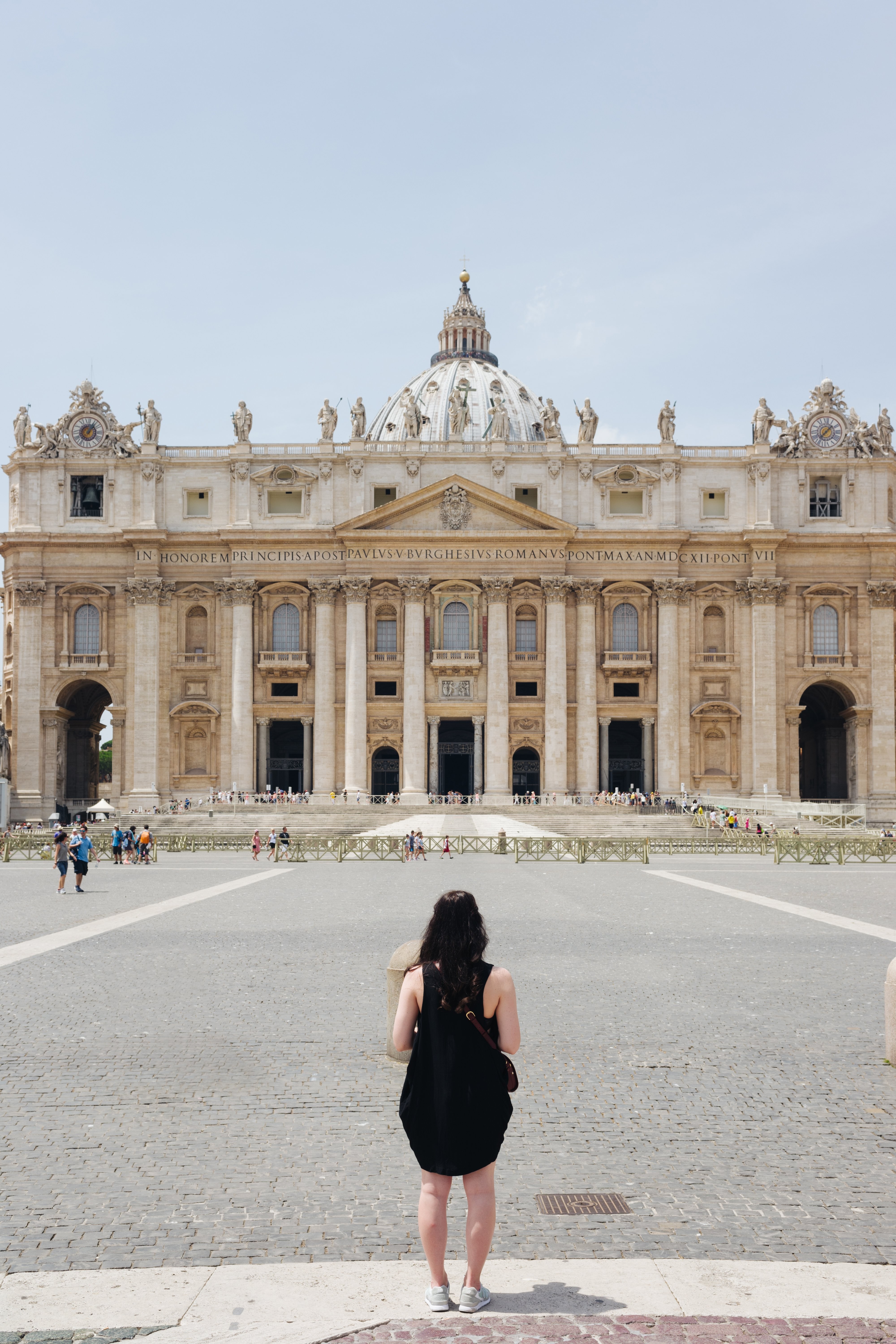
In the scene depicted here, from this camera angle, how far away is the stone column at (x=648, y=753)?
67.2m

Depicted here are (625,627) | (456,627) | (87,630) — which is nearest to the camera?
(456,627)

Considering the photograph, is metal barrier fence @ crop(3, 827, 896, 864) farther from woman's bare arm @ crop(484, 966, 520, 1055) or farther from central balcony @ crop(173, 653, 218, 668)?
woman's bare arm @ crop(484, 966, 520, 1055)

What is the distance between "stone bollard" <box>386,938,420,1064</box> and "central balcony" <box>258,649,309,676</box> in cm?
5687

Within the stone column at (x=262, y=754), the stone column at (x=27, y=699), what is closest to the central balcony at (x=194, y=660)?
the stone column at (x=262, y=754)

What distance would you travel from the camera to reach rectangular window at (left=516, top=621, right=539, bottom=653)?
222ft

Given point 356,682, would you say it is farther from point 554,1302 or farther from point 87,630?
point 554,1302

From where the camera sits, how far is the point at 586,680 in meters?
Result: 67.0

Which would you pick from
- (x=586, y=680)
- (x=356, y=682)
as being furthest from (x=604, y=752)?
(x=356, y=682)

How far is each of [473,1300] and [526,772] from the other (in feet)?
208

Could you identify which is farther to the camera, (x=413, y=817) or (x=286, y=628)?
(x=286, y=628)

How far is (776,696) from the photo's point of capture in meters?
67.1

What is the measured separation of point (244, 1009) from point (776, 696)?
193ft

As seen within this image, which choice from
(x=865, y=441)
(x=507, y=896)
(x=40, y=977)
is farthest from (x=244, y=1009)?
(x=865, y=441)

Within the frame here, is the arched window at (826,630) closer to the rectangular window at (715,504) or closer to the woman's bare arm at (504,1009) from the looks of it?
the rectangular window at (715,504)
